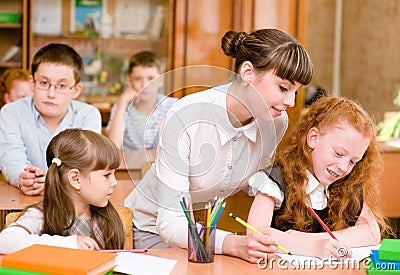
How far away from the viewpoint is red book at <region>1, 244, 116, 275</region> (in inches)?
61.3

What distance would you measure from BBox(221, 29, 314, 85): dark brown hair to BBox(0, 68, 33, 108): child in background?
2232 millimetres

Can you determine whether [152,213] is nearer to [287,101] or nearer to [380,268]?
[287,101]

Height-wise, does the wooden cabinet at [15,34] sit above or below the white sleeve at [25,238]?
above

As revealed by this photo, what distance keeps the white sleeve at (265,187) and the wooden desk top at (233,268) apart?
0.24 m

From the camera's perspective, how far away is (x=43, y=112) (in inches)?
121

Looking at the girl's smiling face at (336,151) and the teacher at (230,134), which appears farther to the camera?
the girl's smiling face at (336,151)

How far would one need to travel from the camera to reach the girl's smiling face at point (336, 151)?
2.13 m

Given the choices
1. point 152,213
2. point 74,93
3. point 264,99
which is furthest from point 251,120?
point 74,93

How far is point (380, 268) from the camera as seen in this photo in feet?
5.82

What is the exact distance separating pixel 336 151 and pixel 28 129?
140cm

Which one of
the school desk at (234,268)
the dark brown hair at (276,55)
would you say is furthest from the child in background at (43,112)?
the school desk at (234,268)

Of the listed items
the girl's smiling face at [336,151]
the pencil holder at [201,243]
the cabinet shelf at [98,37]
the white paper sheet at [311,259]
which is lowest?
the white paper sheet at [311,259]

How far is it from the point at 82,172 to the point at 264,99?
1.85 ft

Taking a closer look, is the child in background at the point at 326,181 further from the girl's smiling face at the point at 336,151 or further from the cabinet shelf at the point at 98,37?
the cabinet shelf at the point at 98,37
